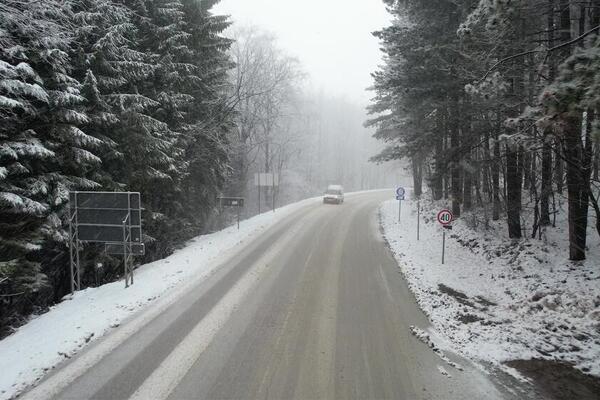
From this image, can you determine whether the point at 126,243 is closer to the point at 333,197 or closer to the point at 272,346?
the point at 272,346

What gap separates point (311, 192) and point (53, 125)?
4914 centimetres

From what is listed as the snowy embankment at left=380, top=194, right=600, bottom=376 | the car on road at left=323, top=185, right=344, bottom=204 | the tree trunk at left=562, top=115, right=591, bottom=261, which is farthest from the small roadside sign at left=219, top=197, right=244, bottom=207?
the car on road at left=323, top=185, right=344, bottom=204

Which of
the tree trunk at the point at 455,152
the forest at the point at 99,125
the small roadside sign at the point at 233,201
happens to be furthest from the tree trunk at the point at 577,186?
the small roadside sign at the point at 233,201

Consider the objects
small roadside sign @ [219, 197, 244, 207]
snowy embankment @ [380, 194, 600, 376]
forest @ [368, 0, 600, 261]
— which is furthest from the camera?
small roadside sign @ [219, 197, 244, 207]

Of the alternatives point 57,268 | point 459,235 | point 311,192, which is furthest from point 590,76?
point 311,192

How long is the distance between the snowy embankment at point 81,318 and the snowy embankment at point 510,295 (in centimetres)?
631

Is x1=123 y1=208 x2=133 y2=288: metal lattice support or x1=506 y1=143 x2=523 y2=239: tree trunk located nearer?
x1=123 y1=208 x2=133 y2=288: metal lattice support

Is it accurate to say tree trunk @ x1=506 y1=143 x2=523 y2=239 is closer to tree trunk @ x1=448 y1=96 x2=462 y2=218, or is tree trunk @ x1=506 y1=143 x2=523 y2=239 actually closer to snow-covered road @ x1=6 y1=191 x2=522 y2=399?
tree trunk @ x1=448 y1=96 x2=462 y2=218

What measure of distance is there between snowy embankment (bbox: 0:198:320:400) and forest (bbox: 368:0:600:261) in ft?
27.3

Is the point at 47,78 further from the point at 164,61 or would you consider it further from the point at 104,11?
the point at 164,61

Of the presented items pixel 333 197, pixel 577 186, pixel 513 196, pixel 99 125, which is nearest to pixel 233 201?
pixel 99 125

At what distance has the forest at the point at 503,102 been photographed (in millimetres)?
8102

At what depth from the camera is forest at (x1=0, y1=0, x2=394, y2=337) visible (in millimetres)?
8141

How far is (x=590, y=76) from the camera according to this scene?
189 inches
